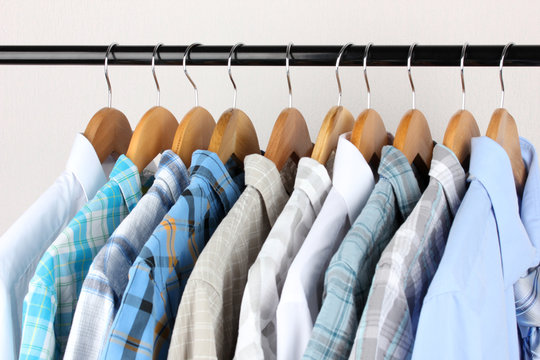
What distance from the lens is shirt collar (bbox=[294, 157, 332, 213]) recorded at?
2.63 feet

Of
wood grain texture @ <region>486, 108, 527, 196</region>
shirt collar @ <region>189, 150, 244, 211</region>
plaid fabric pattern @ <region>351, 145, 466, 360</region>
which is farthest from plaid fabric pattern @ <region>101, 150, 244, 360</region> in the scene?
wood grain texture @ <region>486, 108, 527, 196</region>

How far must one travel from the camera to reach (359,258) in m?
0.70

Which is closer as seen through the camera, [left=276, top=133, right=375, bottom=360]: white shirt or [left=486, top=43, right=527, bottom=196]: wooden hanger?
[left=276, top=133, right=375, bottom=360]: white shirt

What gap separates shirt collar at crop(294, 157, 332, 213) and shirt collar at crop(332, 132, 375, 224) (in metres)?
0.02

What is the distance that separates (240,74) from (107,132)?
499 mm

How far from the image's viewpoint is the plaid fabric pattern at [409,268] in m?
0.65

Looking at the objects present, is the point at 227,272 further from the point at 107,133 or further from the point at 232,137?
the point at 107,133

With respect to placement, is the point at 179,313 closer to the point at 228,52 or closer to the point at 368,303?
the point at 368,303

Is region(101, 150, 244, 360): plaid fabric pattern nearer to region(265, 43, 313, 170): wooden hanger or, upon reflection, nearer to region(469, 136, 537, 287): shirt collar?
region(265, 43, 313, 170): wooden hanger

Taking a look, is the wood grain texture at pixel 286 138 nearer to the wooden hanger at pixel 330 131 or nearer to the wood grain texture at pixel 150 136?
the wooden hanger at pixel 330 131

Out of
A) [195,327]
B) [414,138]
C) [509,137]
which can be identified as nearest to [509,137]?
[509,137]

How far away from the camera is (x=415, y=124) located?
0.85 meters

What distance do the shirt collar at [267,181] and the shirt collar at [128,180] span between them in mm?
141
